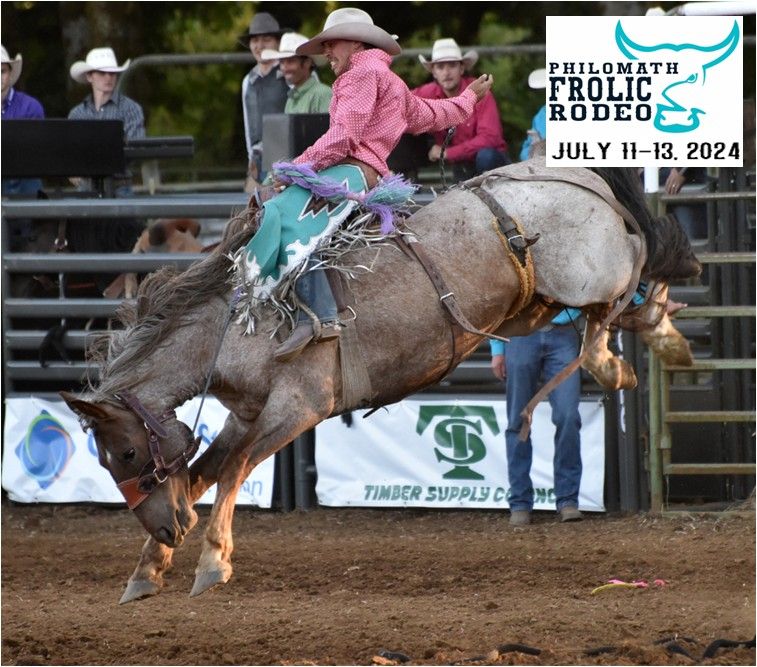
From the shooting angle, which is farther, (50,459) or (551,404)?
(50,459)

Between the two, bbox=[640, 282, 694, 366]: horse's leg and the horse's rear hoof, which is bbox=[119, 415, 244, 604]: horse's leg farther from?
bbox=[640, 282, 694, 366]: horse's leg

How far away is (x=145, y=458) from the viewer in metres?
6.17

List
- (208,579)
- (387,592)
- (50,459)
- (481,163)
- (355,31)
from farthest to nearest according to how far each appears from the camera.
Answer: (50,459) → (481,163) → (387,592) → (355,31) → (208,579)

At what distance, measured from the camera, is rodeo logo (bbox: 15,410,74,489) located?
989cm

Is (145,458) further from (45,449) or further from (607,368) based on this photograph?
(45,449)

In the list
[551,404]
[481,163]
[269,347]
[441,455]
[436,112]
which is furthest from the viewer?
[481,163]

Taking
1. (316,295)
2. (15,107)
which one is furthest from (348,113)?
(15,107)

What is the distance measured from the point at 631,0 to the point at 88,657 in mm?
9755

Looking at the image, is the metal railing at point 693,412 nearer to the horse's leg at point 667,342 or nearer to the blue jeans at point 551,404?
the blue jeans at point 551,404

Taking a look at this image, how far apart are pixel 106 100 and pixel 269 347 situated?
5694mm

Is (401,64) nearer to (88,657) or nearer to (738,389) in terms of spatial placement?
(738,389)

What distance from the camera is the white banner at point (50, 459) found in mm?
9859

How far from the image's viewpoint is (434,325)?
21.0 ft

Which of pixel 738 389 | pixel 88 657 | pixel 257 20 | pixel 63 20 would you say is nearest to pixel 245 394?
pixel 88 657
